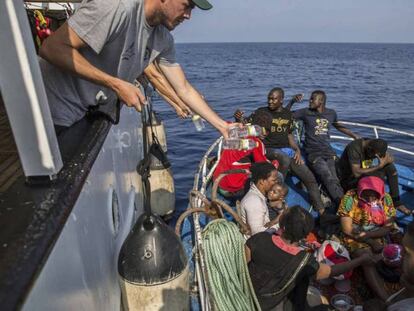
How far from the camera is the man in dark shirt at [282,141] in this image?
6074mm

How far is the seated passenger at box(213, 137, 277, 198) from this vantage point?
18.3 feet

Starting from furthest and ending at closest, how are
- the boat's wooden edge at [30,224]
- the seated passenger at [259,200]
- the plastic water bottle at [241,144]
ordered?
1. the plastic water bottle at [241,144]
2. the seated passenger at [259,200]
3. the boat's wooden edge at [30,224]

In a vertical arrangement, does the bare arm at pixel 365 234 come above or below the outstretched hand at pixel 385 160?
below

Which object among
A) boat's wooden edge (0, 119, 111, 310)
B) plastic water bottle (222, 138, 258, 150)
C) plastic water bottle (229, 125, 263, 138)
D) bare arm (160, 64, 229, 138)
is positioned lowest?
plastic water bottle (222, 138, 258, 150)

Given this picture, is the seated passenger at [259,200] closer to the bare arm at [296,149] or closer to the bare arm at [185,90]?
the bare arm at [185,90]

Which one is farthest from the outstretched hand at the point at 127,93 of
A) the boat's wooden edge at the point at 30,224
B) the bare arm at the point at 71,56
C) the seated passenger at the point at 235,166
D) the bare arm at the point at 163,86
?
the seated passenger at the point at 235,166

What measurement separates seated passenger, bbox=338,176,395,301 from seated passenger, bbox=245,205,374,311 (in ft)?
5.11

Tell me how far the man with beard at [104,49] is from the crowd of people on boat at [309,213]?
1.77 meters

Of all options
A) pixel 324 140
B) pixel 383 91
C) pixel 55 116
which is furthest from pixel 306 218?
pixel 383 91

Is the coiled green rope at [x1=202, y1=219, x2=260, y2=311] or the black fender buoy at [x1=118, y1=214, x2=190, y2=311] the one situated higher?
the black fender buoy at [x1=118, y1=214, x2=190, y2=311]

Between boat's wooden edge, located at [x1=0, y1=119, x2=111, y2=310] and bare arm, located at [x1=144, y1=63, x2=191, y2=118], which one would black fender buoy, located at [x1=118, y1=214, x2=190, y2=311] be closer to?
boat's wooden edge, located at [x1=0, y1=119, x2=111, y2=310]

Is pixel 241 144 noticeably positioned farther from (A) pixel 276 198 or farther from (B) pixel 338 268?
(B) pixel 338 268

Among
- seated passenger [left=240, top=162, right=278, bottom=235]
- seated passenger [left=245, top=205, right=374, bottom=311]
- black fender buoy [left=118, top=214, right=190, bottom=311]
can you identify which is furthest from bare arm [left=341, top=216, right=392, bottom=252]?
black fender buoy [left=118, top=214, right=190, bottom=311]

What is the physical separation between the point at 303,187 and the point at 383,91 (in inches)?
1039
